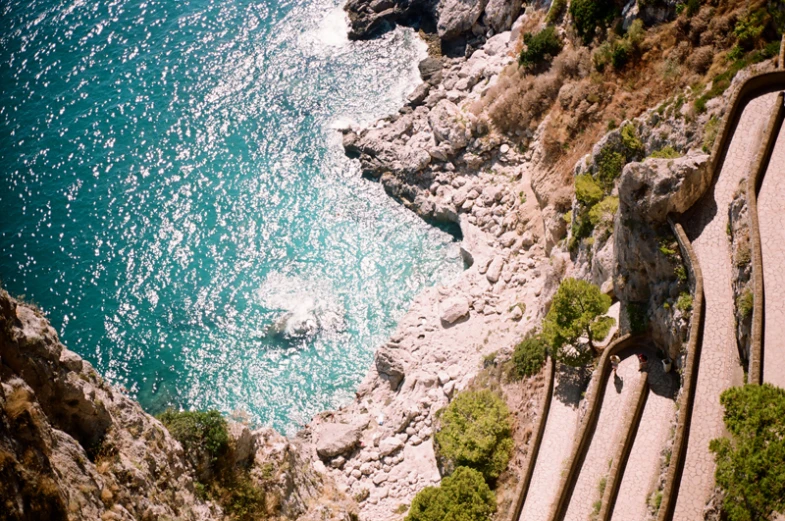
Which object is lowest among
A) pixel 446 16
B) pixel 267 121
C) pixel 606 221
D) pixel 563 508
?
pixel 563 508

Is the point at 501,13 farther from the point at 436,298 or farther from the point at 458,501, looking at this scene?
the point at 458,501

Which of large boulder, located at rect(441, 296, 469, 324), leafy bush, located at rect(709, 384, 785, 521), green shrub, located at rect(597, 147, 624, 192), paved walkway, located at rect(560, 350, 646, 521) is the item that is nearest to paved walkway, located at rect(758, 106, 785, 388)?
leafy bush, located at rect(709, 384, 785, 521)

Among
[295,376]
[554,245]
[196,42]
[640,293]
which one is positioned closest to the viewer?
[640,293]

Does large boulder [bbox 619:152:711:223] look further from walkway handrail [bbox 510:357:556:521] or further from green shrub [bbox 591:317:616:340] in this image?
walkway handrail [bbox 510:357:556:521]

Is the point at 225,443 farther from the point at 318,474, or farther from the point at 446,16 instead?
the point at 446,16

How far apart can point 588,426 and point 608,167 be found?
17.5 metres

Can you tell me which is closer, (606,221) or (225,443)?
(225,443)

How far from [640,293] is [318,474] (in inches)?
964

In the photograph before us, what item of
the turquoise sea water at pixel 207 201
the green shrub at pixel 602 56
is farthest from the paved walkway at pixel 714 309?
the turquoise sea water at pixel 207 201

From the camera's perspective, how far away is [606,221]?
39.8m

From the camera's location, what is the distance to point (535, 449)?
3625 centimetres

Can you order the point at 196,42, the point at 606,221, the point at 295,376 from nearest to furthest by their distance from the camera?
1. the point at 606,221
2. the point at 295,376
3. the point at 196,42

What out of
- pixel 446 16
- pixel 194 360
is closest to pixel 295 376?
pixel 194 360

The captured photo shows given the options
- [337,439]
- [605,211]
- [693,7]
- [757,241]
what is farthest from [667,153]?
[337,439]
